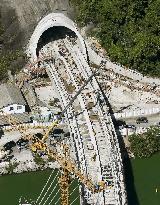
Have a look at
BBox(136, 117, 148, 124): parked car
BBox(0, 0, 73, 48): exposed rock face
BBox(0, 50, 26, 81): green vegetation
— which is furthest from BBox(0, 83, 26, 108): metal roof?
BBox(136, 117, 148, 124): parked car

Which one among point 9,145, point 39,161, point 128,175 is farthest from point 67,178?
point 9,145

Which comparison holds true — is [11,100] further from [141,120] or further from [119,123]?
[141,120]

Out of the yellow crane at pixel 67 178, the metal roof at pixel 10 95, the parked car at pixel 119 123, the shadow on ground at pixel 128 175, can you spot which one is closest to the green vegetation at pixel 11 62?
the metal roof at pixel 10 95

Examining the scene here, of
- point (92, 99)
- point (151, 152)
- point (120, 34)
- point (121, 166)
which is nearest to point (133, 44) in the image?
point (120, 34)

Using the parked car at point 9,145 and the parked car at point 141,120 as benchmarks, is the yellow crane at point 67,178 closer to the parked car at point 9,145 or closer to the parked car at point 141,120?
the parked car at point 9,145

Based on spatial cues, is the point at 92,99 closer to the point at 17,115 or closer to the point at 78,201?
the point at 17,115

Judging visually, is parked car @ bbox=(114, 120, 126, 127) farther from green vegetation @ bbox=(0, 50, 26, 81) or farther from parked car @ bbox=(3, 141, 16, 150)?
green vegetation @ bbox=(0, 50, 26, 81)
